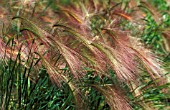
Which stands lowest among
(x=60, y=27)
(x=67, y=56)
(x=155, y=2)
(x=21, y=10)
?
(x=67, y=56)

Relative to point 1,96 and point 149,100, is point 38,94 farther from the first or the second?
point 149,100

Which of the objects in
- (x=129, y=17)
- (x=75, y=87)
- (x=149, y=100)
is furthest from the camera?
(x=129, y=17)

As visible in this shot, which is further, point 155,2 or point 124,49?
point 155,2

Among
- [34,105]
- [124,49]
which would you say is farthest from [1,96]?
[124,49]

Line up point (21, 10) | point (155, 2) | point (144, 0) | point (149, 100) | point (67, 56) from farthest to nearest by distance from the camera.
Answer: point (155, 2), point (144, 0), point (21, 10), point (149, 100), point (67, 56)

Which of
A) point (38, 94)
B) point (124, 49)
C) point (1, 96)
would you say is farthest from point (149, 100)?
point (1, 96)

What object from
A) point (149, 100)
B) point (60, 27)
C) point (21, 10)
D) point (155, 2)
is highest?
point (155, 2)

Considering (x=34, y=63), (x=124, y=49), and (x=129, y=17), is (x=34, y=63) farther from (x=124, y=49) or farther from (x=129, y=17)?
(x=129, y=17)

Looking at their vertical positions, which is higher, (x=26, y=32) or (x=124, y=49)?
(x=26, y=32)

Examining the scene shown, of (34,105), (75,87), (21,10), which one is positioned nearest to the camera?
(75,87)
